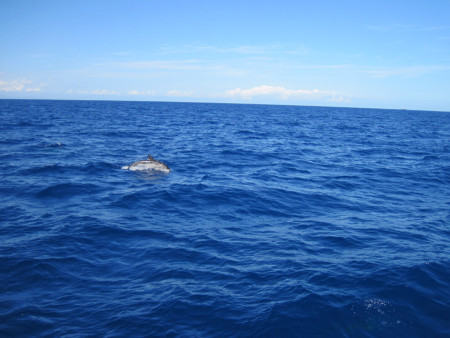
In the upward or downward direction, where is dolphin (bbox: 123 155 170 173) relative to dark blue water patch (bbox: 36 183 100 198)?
upward

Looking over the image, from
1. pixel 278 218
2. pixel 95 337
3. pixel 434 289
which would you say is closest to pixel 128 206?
pixel 278 218

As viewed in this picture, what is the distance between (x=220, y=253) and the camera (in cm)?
1048

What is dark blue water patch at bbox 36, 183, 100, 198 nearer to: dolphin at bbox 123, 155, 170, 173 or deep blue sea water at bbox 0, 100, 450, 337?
deep blue sea water at bbox 0, 100, 450, 337

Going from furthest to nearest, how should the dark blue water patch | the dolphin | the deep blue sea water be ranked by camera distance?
1. the dolphin
2. the dark blue water patch
3. the deep blue sea water

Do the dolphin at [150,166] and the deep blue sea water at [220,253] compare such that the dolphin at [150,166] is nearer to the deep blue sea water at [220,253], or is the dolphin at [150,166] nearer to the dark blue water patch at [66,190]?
the deep blue sea water at [220,253]

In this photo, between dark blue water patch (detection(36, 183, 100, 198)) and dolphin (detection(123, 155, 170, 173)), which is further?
dolphin (detection(123, 155, 170, 173))

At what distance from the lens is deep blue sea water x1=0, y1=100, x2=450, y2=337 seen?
7281 mm

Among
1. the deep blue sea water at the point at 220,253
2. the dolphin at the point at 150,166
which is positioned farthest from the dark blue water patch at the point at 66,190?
the dolphin at the point at 150,166

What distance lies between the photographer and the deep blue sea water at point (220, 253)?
7281 millimetres

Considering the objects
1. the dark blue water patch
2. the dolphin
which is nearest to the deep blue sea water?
the dark blue water patch

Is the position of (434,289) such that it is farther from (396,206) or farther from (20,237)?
(20,237)

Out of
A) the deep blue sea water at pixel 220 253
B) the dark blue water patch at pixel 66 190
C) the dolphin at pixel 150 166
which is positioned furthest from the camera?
the dolphin at pixel 150 166

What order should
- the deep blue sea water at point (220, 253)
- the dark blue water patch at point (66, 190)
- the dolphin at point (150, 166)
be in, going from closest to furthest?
the deep blue sea water at point (220, 253)
the dark blue water patch at point (66, 190)
the dolphin at point (150, 166)

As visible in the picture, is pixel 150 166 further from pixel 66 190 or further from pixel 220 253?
pixel 220 253
